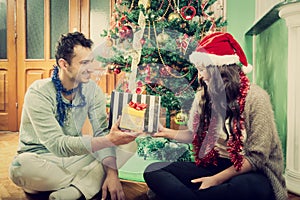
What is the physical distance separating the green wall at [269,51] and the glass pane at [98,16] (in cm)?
119

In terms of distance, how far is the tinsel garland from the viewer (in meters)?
1.27

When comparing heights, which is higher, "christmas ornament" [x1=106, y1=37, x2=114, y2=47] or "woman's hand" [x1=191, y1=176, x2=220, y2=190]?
"christmas ornament" [x1=106, y1=37, x2=114, y2=47]

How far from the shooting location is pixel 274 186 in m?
1.26

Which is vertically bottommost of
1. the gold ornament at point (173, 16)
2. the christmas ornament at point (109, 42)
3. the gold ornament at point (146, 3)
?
the christmas ornament at point (109, 42)

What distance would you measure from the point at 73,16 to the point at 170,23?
1.90m

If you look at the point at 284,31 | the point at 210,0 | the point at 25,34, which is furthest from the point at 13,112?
the point at 284,31

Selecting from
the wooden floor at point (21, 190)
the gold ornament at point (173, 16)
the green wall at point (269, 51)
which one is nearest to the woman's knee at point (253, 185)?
the wooden floor at point (21, 190)

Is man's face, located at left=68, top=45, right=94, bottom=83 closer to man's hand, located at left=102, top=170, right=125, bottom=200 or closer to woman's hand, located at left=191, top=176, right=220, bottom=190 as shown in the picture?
man's hand, located at left=102, top=170, right=125, bottom=200

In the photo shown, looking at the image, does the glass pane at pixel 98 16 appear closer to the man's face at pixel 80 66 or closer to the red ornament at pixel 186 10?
the red ornament at pixel 186 10

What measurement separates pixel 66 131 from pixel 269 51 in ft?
4.14

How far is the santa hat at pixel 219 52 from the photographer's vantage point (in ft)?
4.24

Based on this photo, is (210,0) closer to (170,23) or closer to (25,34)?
(170,23)

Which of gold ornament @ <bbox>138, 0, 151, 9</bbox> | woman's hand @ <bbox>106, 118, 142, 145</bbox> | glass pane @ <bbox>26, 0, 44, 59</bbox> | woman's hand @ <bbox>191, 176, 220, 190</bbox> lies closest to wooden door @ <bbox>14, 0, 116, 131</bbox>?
glass pane @ <bbox>26, 0, 44, 59</bbox>

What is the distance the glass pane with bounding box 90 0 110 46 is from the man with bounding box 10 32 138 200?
1.95 metres
